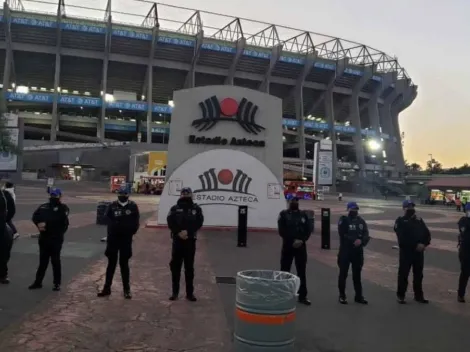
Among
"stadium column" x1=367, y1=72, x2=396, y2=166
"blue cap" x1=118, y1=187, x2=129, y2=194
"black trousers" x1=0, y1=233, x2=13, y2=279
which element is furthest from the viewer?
"stadium column" x1=367, y1=72, x2=396, y2=166

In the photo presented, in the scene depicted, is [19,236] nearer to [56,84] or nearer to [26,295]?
[26,295]

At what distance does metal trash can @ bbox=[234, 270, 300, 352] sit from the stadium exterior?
68.2 metres

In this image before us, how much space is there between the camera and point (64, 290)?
726cm

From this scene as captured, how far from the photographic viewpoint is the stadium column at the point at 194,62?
68.8m

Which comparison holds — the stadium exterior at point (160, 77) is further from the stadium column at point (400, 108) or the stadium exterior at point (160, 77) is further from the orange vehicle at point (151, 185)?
the orange vehicle at point (151, 185)

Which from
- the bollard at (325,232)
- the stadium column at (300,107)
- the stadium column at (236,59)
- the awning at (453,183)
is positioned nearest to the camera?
the bollard at (325,232)

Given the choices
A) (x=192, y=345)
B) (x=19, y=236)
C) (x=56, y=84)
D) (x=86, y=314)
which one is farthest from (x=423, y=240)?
(x=56, y=84)

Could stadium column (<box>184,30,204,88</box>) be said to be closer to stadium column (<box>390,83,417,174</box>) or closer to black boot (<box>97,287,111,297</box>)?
stadium column (<box>390,83,417,174</box>)

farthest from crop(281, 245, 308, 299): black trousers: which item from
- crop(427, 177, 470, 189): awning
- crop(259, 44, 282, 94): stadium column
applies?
crop(259, 44, 282, 94): stadium column

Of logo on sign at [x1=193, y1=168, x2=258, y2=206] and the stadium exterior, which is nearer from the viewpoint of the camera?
logo on sign at [x1=193, y1=168, x2=258, y2=206]

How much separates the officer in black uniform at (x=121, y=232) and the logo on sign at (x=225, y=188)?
34.7ft

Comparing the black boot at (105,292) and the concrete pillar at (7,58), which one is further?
the concrete pillar at (7,58)

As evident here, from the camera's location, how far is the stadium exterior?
67.5 metres

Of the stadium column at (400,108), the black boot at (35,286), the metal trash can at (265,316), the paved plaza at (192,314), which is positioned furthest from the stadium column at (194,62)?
the metal trash can at (265,316)
